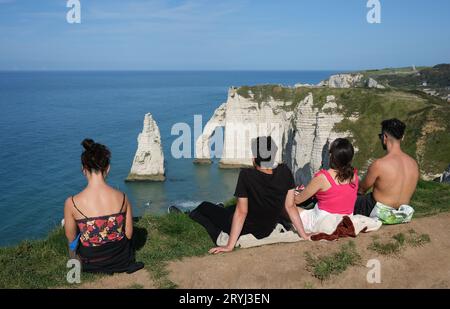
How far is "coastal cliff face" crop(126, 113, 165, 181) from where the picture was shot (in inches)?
2410

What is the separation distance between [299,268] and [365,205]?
2736 mm

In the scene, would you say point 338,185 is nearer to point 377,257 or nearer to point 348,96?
point 377,257

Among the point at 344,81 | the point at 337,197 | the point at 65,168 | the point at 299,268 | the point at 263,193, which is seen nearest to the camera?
the point at 299,268

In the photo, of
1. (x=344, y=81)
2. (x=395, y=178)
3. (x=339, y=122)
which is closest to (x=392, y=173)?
(x=395, y=178)

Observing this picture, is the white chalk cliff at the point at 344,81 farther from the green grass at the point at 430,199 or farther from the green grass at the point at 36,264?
the green grass at the point at 36,264

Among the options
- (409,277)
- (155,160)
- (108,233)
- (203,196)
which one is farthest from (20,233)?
(409,277)

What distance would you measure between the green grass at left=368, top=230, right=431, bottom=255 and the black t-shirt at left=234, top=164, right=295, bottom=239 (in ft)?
5.97

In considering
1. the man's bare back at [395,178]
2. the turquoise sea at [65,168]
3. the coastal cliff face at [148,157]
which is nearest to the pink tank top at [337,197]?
the man's bare back at [395,178]

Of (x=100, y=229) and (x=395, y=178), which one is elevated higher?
(x=395, y=178)

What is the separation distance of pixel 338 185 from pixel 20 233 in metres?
35.7

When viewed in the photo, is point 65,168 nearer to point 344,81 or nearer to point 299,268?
point 299,268

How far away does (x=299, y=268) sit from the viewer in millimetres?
6789

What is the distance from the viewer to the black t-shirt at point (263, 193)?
735 centimetres
